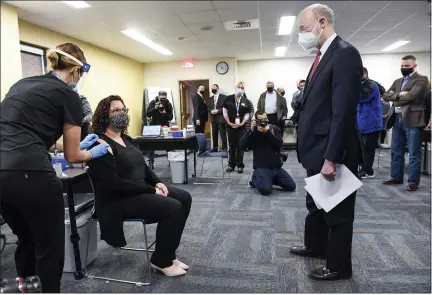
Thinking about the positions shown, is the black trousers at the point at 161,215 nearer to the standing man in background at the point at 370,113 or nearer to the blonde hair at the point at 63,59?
the blonde hair at the point at 63,59

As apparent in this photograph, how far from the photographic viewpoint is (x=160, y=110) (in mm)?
5953

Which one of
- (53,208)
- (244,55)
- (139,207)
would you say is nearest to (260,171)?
(139,207)

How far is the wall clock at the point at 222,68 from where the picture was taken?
31.6 feet

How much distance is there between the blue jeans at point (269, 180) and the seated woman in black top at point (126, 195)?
189cm

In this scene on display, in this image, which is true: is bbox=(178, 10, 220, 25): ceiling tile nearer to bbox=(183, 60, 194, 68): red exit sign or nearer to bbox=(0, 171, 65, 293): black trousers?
bbox=(183, 60, 194, 68): red exit sign

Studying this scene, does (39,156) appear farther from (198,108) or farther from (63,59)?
(198,108)

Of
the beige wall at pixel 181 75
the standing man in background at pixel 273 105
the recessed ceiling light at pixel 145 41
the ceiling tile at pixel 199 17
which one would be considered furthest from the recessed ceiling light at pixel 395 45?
the recessed ceiling light at pixel 145 41

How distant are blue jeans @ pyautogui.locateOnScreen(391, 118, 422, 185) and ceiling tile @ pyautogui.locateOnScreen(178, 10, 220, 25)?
10.1 feet

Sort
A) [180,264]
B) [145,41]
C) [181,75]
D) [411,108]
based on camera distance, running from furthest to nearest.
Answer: [181,75]
[145,41]
[411,108]
[180,264]

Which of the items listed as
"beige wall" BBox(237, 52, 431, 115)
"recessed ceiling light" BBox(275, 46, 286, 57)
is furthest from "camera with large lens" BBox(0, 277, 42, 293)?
"beige wall" BBox(237, 52, 431, 115)

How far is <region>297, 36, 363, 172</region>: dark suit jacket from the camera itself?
5.38ft

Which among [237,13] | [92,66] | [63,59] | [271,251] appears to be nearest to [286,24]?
[237,13]

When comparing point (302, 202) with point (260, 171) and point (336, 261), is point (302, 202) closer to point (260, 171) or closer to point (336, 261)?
point (260, 171)

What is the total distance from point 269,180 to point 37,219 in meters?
3.00
